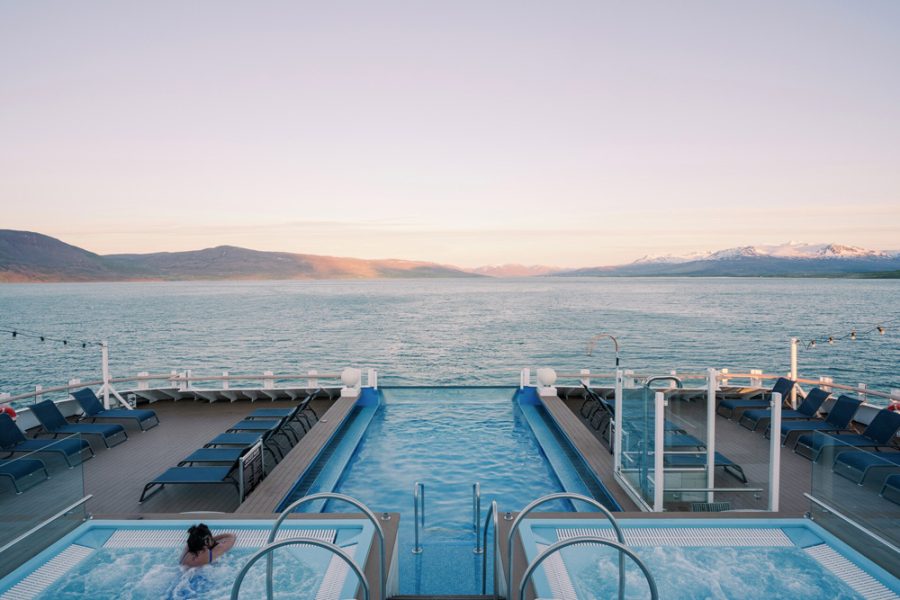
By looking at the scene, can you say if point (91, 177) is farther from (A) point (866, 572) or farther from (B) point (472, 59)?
(A) point (866, 572)

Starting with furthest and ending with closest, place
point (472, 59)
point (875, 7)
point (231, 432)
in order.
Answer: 1. point (472, 59)
2. point (875, 7)
3. point (231, 432)

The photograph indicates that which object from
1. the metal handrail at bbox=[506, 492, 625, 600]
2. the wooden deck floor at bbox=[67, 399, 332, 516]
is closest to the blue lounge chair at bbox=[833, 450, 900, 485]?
the metal handrail at bbox=[506, 492, 625, 600]

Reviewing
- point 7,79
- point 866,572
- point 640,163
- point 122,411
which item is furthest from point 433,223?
point 866,572

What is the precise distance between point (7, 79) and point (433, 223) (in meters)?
58.2

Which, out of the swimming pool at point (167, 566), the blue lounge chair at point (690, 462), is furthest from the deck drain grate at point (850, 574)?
the swimming pool at point (167, 566)

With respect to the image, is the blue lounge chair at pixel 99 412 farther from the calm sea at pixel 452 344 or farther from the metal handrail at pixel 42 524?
the calm sea at pixel 452 344

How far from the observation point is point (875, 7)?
15.7 meters

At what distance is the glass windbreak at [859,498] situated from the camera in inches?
152

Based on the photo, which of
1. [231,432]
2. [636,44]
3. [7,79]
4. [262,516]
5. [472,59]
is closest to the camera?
[262,516]

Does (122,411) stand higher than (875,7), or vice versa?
(875,7)

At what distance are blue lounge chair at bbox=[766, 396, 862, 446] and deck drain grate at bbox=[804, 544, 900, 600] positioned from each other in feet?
12.8

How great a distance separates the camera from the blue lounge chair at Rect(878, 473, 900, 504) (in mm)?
3826

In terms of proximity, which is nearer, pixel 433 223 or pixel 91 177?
pixel 91 177

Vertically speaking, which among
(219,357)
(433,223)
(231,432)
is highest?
(433,223)
